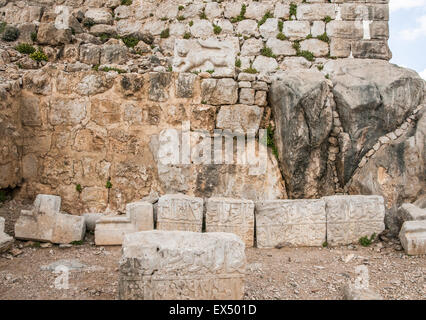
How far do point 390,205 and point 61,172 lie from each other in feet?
18.4

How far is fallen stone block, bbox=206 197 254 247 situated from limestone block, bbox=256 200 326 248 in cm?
18

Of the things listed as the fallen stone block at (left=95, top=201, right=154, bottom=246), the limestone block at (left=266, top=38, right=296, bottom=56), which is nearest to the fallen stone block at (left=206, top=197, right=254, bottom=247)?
the fallen stone block at (left=95, top=201, right=154, bottom=246)

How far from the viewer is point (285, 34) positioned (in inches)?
340

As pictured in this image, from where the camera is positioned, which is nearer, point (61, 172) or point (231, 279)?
point (231, 279)

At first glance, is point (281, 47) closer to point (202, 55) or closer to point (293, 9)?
point (293, 9)

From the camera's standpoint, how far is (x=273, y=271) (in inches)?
161

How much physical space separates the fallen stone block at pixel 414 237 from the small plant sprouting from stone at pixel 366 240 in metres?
0.44

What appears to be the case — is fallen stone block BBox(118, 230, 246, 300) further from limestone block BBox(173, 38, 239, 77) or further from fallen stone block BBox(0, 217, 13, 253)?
limestone block BBox(173, 38, 239, 77)

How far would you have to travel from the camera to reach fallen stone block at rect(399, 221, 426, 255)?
448cm

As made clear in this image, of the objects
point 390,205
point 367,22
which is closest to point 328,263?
point 390,205

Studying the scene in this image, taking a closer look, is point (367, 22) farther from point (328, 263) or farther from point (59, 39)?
point (59, 39)

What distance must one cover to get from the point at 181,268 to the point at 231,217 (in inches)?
73.8

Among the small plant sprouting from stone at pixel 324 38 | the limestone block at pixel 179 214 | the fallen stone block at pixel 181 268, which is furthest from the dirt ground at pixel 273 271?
the small plant sprouting from stone at pixel 324 38
